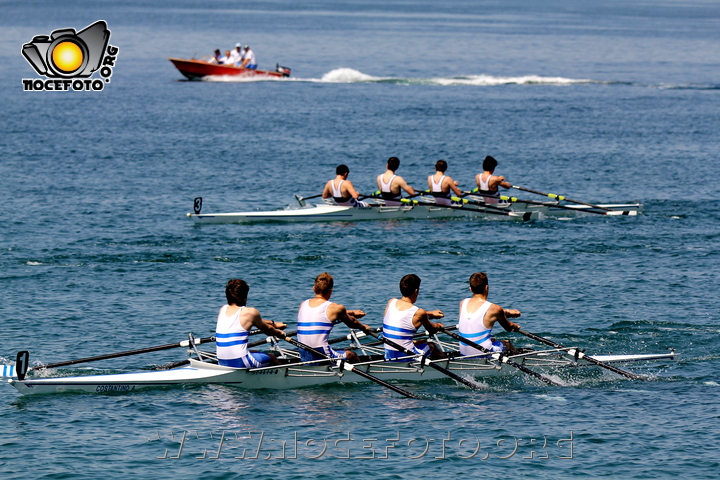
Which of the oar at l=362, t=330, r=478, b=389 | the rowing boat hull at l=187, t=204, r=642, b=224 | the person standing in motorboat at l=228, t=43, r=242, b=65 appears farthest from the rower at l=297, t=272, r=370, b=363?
the person standing in motorboat at l=228, t=43, r=242, b=65

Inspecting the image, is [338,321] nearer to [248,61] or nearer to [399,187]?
[399,187]

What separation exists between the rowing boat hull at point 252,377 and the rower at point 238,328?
19 centimetres

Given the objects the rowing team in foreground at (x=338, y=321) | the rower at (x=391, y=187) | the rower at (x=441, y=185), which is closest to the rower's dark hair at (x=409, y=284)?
the rowing team in foreground at (x=338, y=321)

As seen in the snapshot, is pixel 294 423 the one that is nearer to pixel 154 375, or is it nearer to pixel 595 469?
pixel 154 375

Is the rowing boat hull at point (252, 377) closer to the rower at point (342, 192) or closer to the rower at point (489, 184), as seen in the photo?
the rower at point (342, 192)

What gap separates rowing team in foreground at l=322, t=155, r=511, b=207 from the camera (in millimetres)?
32406

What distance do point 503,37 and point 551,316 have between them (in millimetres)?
105868

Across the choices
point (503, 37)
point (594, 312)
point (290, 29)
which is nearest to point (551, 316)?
point (594, 312)

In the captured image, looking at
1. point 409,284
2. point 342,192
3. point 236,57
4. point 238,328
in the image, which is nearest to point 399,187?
point 342,192

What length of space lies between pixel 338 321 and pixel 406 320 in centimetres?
129

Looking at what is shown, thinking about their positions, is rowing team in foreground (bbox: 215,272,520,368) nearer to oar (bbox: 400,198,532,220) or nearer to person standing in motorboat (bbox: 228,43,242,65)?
oar (bbox: 400,198,532,220)

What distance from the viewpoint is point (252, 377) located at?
1772 cm

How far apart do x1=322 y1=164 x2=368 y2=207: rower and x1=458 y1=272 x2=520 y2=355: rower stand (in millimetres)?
14008

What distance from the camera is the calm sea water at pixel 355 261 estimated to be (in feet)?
52.4
